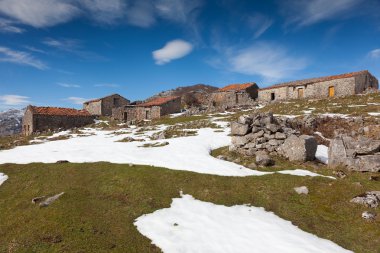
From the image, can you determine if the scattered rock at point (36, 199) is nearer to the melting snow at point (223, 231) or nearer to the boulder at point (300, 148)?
the melting snow at point (223, 231)

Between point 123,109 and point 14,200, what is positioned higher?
point 123,109

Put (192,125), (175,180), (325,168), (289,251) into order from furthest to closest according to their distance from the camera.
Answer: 1. (192,125)
2. (325,168)
3. (175,180)
4. (289,251)

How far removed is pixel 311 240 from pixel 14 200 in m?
18.3

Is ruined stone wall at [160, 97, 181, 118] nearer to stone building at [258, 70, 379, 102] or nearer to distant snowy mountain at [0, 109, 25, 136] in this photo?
stone building at [258, 70, 379, 102]

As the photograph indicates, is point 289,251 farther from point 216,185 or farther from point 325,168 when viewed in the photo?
point 325,168

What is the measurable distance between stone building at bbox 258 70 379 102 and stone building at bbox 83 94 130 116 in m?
42.0

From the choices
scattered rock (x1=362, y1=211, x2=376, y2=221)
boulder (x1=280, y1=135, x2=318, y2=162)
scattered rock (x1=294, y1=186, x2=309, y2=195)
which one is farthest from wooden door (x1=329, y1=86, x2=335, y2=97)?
scattered rock (x1=362, y1=211, x2=376, y2=221)

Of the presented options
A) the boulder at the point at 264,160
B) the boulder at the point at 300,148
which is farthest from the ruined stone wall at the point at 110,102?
the boulder at the point at 300,148

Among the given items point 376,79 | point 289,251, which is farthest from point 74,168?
point 376,79

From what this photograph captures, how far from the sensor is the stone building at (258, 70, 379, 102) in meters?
62.2

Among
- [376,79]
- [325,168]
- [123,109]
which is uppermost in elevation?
[376,79]

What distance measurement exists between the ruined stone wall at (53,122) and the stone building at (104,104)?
9627 mm

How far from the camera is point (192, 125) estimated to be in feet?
153

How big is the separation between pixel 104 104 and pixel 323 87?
58.8 meters
